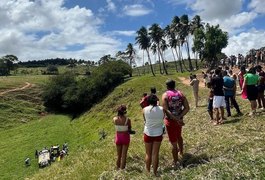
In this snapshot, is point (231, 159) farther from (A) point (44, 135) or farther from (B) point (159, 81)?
(B) point (159, 81)

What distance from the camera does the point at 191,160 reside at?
13.6 m

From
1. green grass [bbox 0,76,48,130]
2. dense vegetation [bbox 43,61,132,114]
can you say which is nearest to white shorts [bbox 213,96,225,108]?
dense vegetation [bbox 43,61,132,114]

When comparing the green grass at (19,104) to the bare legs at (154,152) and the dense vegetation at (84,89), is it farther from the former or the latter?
the bare legs at (154,152)

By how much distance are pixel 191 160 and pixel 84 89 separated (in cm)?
8224

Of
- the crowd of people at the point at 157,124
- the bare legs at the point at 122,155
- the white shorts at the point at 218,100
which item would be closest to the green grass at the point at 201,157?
the bare legs at the point at 122,155

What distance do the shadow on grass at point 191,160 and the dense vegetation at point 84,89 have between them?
7757 cm

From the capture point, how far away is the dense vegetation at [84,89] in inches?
3661

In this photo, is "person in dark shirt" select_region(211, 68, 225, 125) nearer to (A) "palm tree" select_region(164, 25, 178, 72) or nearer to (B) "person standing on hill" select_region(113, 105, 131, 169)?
(B) "person standing on hill" select_region(113, 105, 131, 169)

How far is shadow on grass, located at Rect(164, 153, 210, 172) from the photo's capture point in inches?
510

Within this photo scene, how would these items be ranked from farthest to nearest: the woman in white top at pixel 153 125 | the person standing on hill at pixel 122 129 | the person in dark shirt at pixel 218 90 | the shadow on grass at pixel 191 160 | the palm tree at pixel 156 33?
1. the palm tree at pixel 156 33
2. the person in dark shirt at pixel 218 90
3. the person standing on hill at pixel 122 129
4. the shadow on grass at pixel 191 160
5. the woman in white top at pixel 153 125

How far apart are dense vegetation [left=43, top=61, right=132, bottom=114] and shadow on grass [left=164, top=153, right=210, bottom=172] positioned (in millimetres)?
77572

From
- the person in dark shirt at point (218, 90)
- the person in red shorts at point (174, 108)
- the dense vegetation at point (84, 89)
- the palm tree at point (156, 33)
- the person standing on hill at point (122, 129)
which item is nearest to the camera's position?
the person in red shorts at point (174, 108)

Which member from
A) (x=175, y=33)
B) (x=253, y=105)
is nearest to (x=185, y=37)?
(x=175, y=33)

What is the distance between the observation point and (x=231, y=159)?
39.2ft
